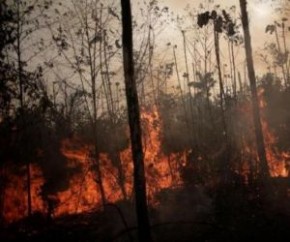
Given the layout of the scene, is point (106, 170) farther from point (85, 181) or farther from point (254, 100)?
point (254, 100)

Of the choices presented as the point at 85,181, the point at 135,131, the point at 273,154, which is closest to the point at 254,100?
the point at 135,131

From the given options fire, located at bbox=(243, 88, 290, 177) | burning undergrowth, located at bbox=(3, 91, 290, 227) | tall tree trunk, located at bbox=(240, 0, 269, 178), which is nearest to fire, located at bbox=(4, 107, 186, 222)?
burning undergrowth, located at bbox=(3, 91, 290, 227)

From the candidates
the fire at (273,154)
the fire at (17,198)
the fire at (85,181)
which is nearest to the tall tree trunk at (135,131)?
the fire at (85,181)

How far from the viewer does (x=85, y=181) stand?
1197 inches

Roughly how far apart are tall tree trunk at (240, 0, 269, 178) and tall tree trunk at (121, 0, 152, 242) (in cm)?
1004

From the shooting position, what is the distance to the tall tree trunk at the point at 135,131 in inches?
513

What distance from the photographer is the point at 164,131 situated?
38125mm

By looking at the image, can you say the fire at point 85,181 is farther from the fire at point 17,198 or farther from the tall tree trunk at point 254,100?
the tall tree trunk at point 254,100

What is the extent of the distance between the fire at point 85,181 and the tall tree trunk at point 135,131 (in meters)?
12.9

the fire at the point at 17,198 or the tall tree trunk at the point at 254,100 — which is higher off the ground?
the tall tree trunk at the point at 254,100

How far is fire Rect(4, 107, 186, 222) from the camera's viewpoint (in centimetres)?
2825

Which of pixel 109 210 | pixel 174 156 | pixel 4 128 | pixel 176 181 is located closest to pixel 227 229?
pixel 109 210

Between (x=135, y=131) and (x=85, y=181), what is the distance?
17893 millimetres

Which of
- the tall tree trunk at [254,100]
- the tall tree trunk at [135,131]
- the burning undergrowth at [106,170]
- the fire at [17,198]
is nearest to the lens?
the tall tree trunk at [135,131]
